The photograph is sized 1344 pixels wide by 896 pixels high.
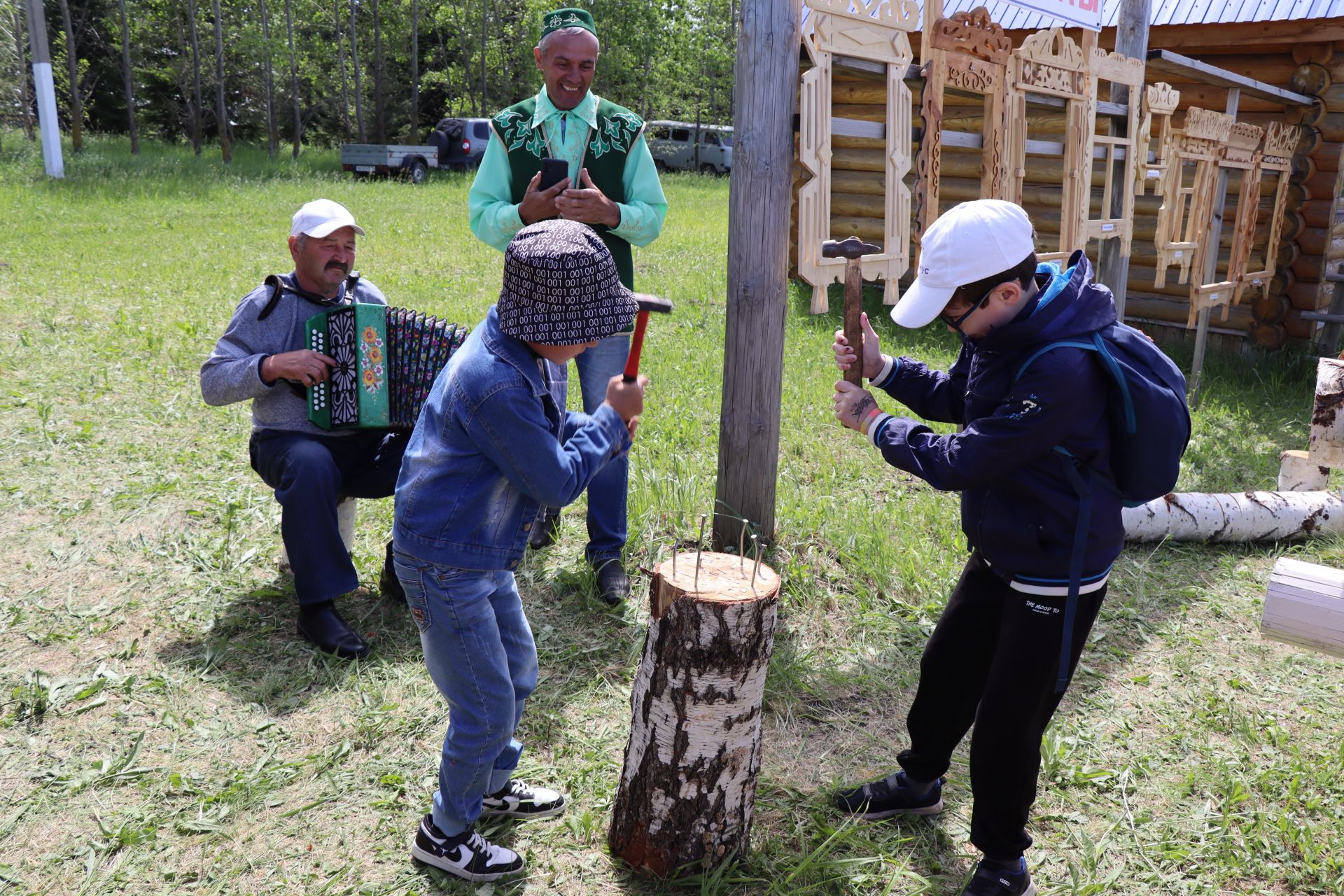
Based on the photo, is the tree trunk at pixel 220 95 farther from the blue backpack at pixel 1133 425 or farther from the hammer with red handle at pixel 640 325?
the blue backpack at pixel 1133 425

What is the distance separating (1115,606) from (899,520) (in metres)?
1.11

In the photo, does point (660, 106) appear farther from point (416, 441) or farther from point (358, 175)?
point (416, 441)

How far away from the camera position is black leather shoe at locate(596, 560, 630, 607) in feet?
13.8

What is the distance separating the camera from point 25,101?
89.2ft

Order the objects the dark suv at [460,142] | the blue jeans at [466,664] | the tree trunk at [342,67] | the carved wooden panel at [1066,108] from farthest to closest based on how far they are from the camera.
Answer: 1. the tree trunk at [342,67]
2. the dark suv at [460,142]
3. the carved wooden panel at [1066,108]
4. the blue jeans at [466,664]

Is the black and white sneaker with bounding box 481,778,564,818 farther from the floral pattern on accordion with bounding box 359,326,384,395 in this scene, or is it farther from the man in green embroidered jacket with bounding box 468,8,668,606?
the floral pattern on accordion with bounding box 359,326,384,395

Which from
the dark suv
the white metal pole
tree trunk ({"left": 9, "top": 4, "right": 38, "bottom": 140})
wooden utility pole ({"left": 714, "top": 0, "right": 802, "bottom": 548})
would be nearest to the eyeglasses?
wooden utility pole ({"left": 714, "top": 0, "right": 802, "bottom": 548})

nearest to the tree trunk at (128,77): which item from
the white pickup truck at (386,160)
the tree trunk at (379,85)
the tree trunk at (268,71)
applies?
the tree trunk at (268,71)

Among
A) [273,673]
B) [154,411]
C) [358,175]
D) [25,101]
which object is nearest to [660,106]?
[358,175]

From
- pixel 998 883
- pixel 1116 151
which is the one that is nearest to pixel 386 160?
pixel 1116 151

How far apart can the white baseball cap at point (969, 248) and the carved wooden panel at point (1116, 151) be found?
140 inches

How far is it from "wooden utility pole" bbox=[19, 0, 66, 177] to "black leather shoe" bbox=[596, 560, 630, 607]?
18.4 m

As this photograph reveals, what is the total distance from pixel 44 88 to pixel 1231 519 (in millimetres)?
20557

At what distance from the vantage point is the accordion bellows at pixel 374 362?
3838 millimetres
